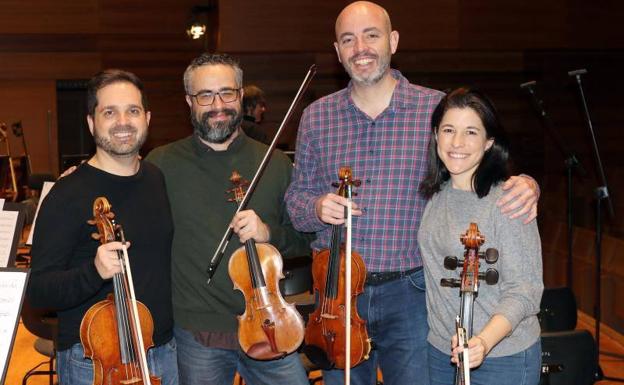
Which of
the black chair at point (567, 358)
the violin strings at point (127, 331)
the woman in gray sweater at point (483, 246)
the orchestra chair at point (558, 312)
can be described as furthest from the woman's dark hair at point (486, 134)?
the orchestra chair at point (558, 312)

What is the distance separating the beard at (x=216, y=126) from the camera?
8.72 feet

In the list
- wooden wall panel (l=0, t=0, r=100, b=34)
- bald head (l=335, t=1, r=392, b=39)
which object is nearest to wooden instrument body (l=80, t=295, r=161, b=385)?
bald head (l=335, t=1, r=392, b=39)

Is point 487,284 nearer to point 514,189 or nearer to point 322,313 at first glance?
point 514,189

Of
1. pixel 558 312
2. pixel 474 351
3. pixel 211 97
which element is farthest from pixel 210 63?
pixel 558 312

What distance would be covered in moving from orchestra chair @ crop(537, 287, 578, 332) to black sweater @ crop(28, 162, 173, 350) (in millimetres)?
1968

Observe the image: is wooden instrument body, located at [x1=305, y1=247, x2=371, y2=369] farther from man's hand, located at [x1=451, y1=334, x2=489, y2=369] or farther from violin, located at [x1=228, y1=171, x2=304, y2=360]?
man's hand, located at [x1=451, y1=334, x2=489, y2=369]

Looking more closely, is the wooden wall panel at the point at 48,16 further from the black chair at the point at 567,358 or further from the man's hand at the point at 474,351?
the man's hand at the point at 474,351

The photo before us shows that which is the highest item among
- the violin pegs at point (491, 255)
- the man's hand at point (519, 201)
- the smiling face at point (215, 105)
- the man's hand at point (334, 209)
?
the smiling face at point (215, 105)

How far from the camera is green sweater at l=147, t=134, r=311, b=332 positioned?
2.64 meters

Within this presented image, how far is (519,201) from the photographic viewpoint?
219 centimetres

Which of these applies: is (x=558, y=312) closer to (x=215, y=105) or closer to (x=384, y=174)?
(x=384, y=174)

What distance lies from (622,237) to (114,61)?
7.08 meters

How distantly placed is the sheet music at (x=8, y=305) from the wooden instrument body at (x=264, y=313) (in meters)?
0.64

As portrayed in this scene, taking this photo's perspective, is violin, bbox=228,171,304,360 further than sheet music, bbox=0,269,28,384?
Yes
